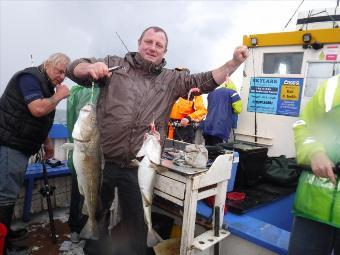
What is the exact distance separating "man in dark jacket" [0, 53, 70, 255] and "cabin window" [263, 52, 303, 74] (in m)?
4.65

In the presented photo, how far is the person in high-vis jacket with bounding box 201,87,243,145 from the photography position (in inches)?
275

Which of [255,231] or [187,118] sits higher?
[187,118]

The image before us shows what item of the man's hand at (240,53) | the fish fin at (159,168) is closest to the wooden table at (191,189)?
the fish fin at (159,168)

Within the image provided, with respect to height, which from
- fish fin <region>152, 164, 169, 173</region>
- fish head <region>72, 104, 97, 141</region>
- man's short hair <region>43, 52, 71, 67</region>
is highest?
man's short hair <region>43, 52, 71, 67</region>

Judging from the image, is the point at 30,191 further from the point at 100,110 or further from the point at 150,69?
the point at 150,69

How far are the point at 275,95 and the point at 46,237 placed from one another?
509 centimetres

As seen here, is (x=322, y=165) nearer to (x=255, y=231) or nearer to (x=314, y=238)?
(x=314, y=238)

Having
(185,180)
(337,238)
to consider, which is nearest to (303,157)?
(337,238)

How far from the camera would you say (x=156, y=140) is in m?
2.69

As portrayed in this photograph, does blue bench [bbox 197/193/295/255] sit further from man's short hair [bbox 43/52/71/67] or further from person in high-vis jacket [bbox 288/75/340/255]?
man's short hair [bbox 43/52/71/67]

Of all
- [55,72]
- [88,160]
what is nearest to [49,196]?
[55,72]

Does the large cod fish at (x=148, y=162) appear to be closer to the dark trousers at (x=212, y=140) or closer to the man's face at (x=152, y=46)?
the man's face at (x=152, y=46)

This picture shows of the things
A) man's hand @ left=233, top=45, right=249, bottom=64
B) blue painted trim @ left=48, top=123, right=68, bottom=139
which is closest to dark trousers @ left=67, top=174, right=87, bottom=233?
blue painted trim @ left=48, top=123, right=68, bottom=139

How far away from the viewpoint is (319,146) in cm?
231
